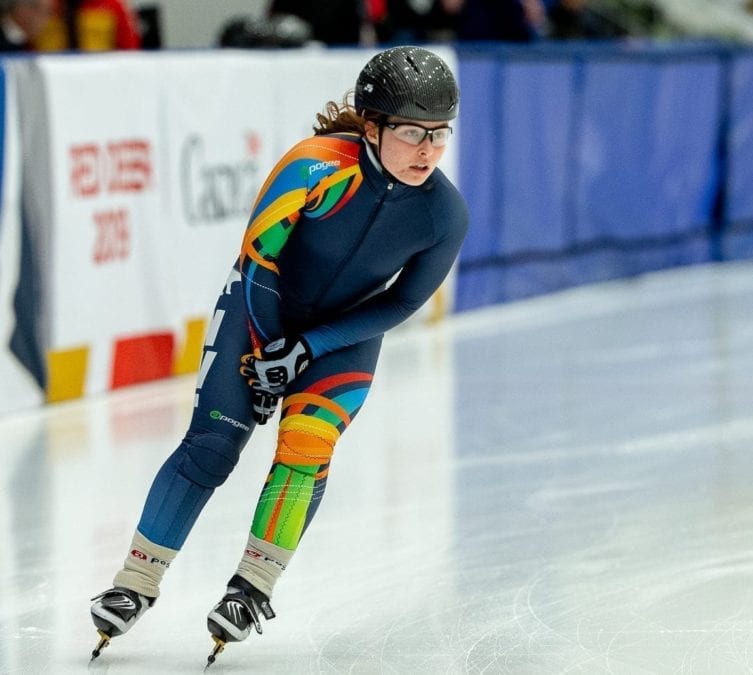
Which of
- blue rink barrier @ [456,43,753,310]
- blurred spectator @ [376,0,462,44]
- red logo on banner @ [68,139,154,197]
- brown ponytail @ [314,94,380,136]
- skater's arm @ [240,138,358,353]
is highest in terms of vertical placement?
brown ponytail @ [314,94,380,136]

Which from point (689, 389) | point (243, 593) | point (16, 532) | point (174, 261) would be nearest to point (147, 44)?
point (174, 261)

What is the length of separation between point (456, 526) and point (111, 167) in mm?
2845

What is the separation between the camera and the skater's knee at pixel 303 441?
138 inches

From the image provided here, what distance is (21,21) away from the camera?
7992 mm

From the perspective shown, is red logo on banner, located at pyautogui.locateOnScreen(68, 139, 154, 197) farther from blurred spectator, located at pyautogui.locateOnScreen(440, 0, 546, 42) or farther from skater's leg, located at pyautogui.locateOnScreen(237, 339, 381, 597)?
blurred spectator, located at pyautogui.locateOnScreen(440, 0, 546, 42)

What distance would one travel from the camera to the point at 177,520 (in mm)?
3543

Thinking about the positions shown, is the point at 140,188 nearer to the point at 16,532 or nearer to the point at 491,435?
the point at 491,435

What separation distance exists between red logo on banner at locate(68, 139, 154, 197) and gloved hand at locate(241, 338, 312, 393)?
136 inches

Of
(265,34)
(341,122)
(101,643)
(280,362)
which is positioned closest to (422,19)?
(265,34)

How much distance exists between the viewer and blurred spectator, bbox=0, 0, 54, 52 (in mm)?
7809

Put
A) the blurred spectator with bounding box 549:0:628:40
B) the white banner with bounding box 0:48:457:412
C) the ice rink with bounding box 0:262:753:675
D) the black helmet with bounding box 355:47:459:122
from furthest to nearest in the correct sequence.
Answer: the blurred spectator with bounding box 549:0:628:40 → the white banner with bounding box 0:48:457:412 → the ice rink with bounding box 0:262:753:675 → the black helmet with bounding box 355:47:459:122

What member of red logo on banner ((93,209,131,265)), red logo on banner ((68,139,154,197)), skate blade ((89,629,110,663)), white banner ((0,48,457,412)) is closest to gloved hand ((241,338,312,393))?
skate blade ((89,629,110,663))

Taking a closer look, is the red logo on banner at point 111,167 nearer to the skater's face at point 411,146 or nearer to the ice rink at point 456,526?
the ice rink at point 456,526

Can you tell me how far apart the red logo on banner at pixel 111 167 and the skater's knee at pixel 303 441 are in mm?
3507
